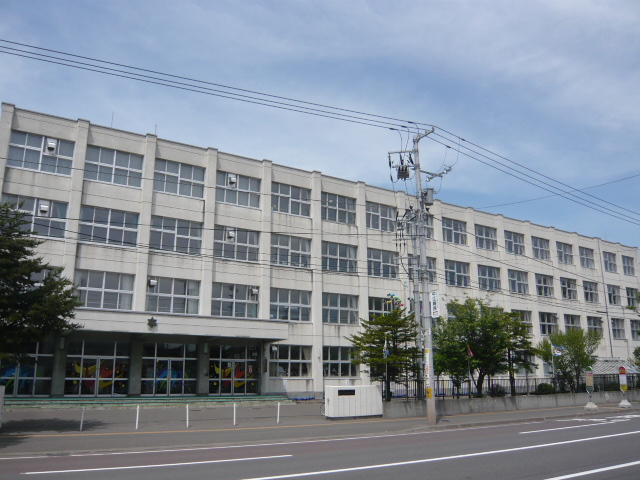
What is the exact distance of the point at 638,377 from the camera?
39.4 m

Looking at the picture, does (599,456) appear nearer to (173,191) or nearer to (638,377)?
(173,191)

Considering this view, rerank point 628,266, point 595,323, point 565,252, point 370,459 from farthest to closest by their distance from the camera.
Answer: point 628,266 → point 595,323 → point 565,252 → point 370,459

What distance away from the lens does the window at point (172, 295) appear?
3173cm

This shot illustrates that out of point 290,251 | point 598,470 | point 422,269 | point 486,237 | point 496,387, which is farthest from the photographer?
point 486,237

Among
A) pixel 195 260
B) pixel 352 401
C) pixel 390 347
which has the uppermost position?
pixel 195 260

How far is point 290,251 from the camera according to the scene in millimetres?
37500

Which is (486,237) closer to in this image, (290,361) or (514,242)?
(514,242)

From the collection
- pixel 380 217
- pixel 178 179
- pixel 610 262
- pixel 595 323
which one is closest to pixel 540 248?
pixel 595 323

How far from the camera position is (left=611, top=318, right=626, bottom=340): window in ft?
188

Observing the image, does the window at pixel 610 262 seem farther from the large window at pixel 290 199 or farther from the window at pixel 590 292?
the large window at pixel 290 199

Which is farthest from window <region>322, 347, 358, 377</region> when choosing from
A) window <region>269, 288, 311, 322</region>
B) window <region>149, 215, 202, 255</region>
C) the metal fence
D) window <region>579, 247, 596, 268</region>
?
window <region>579, 247, 596, 268</region>

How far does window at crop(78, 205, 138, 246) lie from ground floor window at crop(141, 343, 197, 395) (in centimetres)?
632

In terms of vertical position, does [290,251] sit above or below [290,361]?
above

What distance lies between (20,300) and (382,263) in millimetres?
27555
